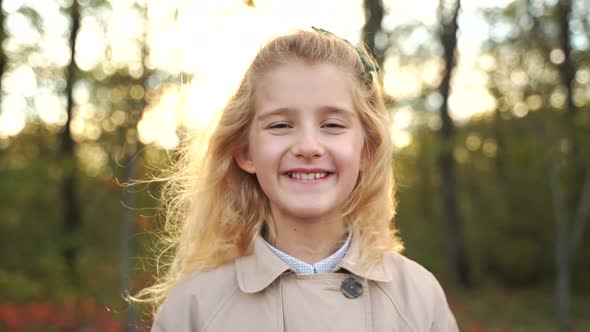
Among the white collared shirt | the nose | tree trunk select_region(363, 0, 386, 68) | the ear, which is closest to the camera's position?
the nose

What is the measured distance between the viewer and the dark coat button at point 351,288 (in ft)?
6.63

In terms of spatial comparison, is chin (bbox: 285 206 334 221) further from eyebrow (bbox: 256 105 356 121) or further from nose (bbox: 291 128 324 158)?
eyebrow (bbox: 256 105 356 121)

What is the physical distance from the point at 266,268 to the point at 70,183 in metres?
12.1

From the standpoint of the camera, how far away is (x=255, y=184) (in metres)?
2.35

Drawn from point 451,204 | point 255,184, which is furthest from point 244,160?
point 451,204

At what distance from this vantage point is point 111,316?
10.2 m

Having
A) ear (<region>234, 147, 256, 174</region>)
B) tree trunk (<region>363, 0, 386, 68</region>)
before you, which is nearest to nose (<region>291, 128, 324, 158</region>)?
ear (<region>234, 147, 256, 174</region>)

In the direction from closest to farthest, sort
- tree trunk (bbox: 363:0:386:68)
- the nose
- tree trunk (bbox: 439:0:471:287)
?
the nose < tree trunk (bbox: 363:0:386:68) < tree trunk (bbox: 439:0:471:287)

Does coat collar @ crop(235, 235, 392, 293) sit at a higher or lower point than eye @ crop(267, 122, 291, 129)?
lower

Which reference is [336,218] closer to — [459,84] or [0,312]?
[0,312]

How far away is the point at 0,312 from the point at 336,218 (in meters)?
8.87

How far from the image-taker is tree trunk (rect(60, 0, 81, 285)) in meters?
7.44

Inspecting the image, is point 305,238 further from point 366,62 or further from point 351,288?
point 366,62

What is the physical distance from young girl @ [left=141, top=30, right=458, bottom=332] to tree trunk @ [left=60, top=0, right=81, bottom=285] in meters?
5.30
